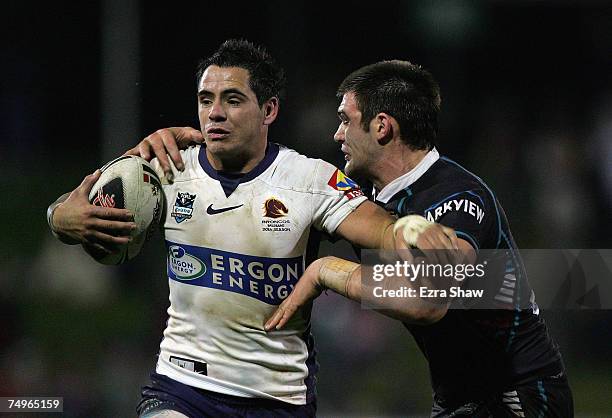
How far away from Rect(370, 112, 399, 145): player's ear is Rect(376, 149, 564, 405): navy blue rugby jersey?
1.02 feet

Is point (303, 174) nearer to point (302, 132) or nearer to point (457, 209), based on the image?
point (457, 209)

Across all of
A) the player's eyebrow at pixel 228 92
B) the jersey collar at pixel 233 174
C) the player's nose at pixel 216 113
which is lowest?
the jersey collar at pixel 233 174

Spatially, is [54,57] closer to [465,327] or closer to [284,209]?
[284,209]

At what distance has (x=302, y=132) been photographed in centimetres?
703

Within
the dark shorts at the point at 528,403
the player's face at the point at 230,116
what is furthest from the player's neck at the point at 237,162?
the dark shorts at the point at 528,403

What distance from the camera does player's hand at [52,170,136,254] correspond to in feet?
11.8

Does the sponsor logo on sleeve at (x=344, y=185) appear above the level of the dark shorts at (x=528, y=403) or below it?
above

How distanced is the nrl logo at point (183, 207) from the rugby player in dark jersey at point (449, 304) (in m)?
0.57

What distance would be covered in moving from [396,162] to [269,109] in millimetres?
632

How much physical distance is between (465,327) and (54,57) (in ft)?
15.3

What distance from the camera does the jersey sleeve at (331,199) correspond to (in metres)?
3.73

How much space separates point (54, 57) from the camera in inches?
283

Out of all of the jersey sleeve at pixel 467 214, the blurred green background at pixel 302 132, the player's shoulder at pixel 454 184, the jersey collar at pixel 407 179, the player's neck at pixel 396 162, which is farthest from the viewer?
the blurred green background at pixel 302 132

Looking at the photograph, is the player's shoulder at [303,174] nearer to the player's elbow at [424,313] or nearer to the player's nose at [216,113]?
the player's nose at [216,113]
